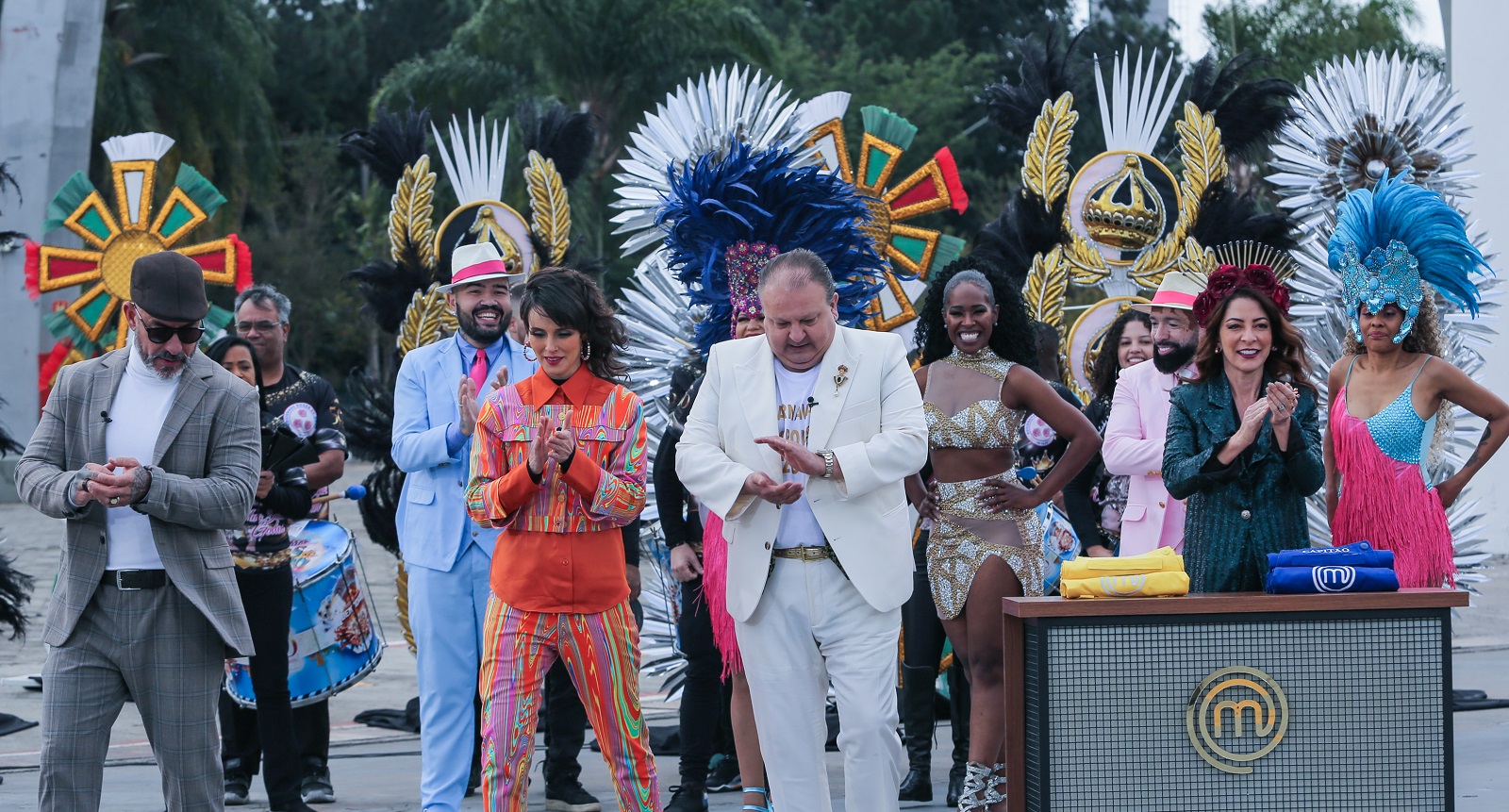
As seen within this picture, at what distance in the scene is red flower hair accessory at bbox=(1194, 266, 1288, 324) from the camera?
4906 mm

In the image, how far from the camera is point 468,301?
6.01m

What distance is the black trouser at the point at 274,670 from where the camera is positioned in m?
6.07

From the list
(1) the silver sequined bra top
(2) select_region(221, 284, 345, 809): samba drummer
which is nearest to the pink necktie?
(2) select_region(221, 284, 345, 809): samba drummer

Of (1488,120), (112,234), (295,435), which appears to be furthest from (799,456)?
(1488,120)

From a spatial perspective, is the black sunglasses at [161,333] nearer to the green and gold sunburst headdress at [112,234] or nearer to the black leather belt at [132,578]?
the black leather belt at [132,578]

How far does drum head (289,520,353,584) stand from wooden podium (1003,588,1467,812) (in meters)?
3.30

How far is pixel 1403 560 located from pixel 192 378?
12.9ft

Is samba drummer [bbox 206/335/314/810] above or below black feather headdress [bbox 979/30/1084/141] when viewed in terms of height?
below

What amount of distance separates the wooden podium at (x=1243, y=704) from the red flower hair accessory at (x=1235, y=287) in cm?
104

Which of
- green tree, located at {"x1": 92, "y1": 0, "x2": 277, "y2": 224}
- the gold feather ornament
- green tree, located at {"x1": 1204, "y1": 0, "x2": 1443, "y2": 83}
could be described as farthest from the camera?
green tree, located at {"x1": 1204, "y1": 0, "x2": 1443, "y2": 83}

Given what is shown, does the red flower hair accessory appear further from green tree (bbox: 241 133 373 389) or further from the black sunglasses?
green tree (bbox: 241 133 373 389)

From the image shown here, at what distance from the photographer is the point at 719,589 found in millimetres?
5551

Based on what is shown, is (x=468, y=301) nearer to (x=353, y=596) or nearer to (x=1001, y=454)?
(x=353, y=596)

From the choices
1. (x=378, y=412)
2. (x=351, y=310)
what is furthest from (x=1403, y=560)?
(x=351, y=310)
